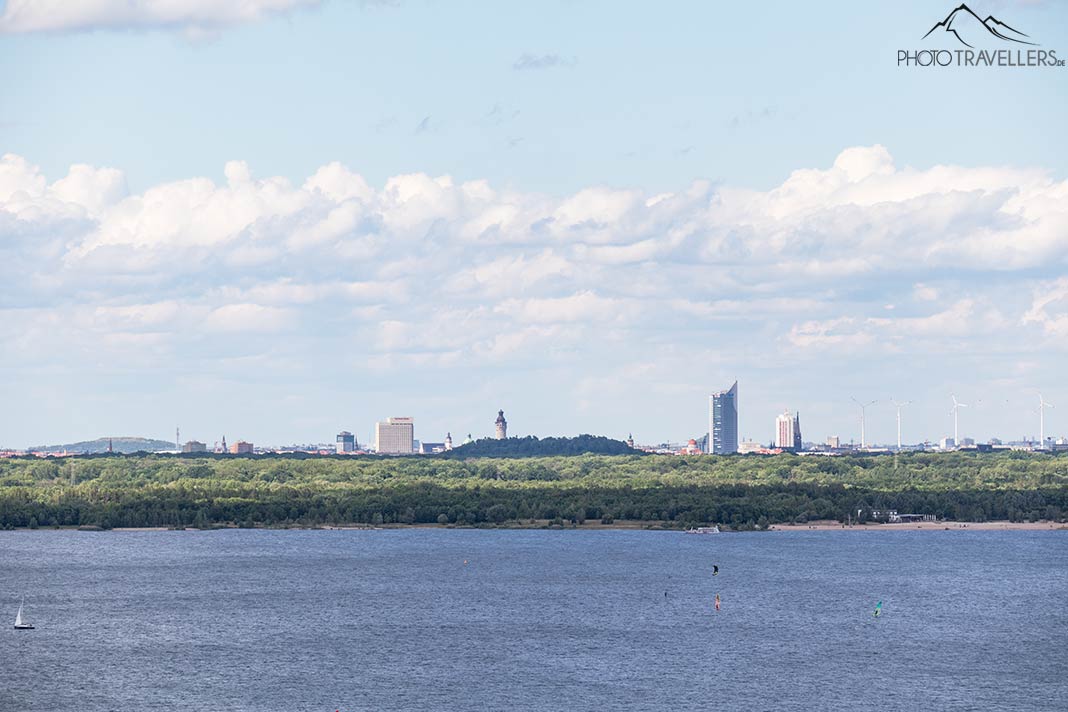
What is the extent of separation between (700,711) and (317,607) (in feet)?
231

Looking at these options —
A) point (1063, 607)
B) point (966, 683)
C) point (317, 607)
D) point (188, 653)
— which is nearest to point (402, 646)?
point (188, 653)

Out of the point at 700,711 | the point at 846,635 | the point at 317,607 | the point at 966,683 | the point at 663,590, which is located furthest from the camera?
the point at 663,590

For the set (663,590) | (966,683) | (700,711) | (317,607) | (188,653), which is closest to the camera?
(700,711)

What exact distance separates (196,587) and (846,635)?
268ft

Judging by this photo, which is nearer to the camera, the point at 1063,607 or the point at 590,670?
the point at 590,670

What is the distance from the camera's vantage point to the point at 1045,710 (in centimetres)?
11706

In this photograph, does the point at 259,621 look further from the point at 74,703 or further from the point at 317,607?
the point at 74,703

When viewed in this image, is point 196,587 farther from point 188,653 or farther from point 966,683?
point 966,683

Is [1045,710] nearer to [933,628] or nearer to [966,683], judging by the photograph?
[966,683]

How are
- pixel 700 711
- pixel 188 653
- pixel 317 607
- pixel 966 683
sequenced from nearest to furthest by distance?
pixel 700 711
pixel 966 683
pixel 188 653
pixel 317 607

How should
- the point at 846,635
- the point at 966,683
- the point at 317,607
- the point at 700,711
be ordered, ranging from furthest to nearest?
1. the point at 317,607
2. the point at 846,635
3. the point at 966,683
4. the point at 700,711

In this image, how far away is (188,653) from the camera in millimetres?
142625

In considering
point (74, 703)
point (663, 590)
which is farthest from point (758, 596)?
point (74, 703)

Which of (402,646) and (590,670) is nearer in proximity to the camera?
(590,670)
